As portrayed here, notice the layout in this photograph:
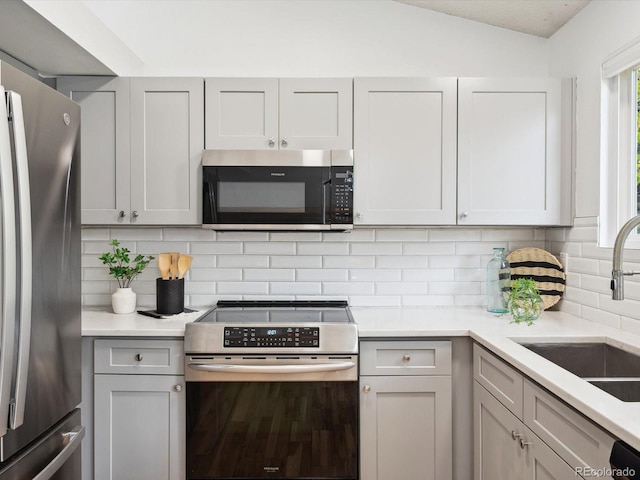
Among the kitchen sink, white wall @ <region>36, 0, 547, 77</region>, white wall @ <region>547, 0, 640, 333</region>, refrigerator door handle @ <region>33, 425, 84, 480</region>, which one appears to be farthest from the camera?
white wall @ <region>36, 0, 547, 77</region>

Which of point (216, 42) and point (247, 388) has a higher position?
point (216, 42)

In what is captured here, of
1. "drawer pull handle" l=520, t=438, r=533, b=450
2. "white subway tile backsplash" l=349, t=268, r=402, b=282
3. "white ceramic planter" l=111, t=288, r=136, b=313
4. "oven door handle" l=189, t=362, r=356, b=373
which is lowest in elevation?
"drawer pull handle" l=520, t=438, r=533, b=450

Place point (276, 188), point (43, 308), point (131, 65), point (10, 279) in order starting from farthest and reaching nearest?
point (131, 65) < point (276, 188) < point (43, 308) < point (10, 279)

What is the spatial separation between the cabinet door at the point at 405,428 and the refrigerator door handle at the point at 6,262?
1.38m

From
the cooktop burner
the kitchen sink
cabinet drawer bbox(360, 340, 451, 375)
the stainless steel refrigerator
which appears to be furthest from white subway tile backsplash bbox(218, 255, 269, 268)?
the kitchen sink

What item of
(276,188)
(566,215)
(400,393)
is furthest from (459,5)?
(400,393)

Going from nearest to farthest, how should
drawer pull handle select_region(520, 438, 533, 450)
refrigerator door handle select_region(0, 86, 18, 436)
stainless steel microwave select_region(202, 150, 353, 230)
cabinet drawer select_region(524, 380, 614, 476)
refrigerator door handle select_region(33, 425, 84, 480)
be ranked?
refrigerator door handle select_region(0, 86, 18, 436), cabinet drawer select_region(524, 380, 614, 476), refrigerator door handle select_region(33, 425, 84, 480), drawer pull handle select_region(520, 438, 533, 450), stainless steel microwave select_region(202, 150, 353, 230)

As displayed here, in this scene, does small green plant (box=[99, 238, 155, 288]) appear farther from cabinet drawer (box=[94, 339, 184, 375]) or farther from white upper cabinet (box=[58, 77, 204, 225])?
cabinet drawer (box=[94, 339, 184, 375])

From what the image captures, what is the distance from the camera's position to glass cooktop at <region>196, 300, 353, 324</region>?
2123 mm

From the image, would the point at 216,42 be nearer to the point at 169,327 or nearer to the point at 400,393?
the point at 169,327

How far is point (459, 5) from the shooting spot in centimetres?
245

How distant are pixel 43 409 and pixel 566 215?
2.35 metres

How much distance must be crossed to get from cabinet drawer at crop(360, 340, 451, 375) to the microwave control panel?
2.05ft

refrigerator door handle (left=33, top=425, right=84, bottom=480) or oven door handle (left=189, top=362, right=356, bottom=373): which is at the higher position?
oven door handle (left=189, top=362, right=356, bottom=373)
